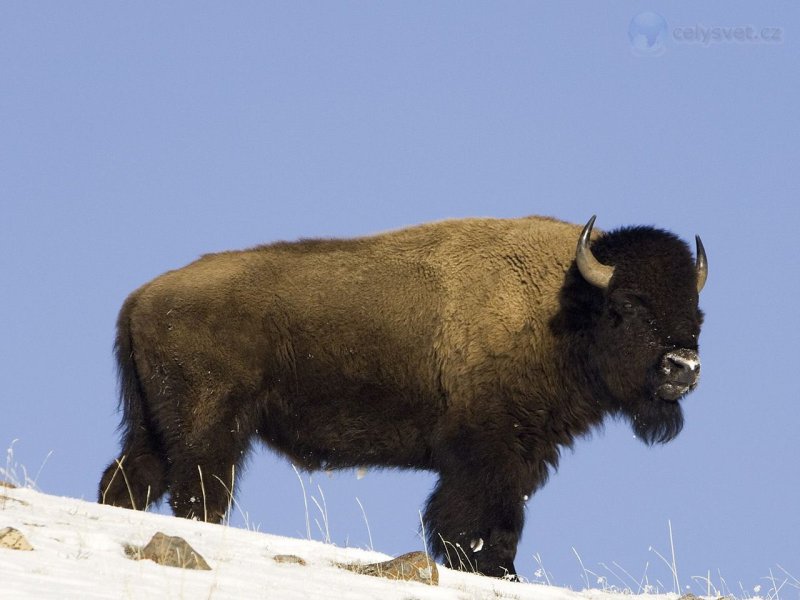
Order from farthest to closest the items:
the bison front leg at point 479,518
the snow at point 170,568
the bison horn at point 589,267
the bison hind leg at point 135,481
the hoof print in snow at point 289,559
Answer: the bison horn at point 589,267
the bison hind leg at point 135,481
the bison front leg at point 479,518
the hoof print in snow at point 289,559
the snow at point 170,568

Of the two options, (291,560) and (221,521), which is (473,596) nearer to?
(291,560)

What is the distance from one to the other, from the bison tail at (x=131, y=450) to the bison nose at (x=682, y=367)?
3865mm

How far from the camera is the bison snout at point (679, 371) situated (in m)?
8.33

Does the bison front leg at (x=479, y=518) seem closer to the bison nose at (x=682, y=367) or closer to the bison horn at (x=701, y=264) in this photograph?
the bison nose at (x=682, y=367)

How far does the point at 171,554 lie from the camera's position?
4.74m

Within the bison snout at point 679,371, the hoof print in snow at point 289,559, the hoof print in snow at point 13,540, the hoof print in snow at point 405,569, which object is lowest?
the bison snout at point 679,371

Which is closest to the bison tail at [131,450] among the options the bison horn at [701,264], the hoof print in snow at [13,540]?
the hoof print in snow at [13,540]

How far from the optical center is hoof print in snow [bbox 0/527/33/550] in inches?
177

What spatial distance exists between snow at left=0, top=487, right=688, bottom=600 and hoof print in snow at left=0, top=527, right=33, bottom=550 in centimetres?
4

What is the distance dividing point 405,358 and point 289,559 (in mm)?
3530

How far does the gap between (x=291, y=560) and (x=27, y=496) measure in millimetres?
1650

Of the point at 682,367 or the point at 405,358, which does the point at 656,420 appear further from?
the point at 405,358

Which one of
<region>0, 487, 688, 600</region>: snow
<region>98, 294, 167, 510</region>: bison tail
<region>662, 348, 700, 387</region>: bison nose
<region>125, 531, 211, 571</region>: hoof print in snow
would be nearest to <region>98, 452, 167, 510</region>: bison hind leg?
<region>98, 294, 167, 510</region>: bison tail

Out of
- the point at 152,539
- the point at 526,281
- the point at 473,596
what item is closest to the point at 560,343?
the point at 526,281
